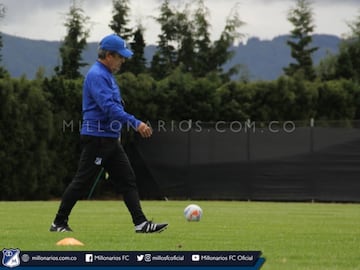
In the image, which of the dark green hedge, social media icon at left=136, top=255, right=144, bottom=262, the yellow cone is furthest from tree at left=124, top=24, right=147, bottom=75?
social media icon at left=136, top=255, right=144, bottom=262

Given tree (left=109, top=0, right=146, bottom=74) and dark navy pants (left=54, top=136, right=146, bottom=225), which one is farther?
tree (left=109, top=0, right=146, bottom=74)

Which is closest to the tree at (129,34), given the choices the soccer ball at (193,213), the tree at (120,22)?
the tree at (120,22)

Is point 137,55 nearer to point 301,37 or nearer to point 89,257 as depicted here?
point 301,37

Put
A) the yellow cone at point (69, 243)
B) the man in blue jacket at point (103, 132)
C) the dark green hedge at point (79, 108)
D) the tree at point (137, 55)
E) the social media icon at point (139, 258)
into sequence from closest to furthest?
the social media icon at point (139, 258)
the yellow cone at point (69, 243)
the man in blue jacket at point (103, 132)
the dark green hedge at point (79, 108)
the tree at point (137, 55)

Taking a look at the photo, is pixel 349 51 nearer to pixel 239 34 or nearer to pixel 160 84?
pixel 239 34

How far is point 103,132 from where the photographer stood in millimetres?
9812

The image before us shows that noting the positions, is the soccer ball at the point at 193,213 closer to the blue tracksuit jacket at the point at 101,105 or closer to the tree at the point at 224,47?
the blue tracksuit jacket at the point at 101,105

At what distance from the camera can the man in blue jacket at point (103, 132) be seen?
974cm

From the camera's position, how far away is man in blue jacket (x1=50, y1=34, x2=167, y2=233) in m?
9.74

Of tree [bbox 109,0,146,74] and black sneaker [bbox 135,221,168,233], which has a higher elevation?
tree [bbox 109,0,146,74]

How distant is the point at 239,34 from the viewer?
41.4 m

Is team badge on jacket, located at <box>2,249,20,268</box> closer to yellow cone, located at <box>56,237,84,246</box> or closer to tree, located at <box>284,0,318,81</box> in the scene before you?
yellow cone, located at <box>56,237,84,246</box>

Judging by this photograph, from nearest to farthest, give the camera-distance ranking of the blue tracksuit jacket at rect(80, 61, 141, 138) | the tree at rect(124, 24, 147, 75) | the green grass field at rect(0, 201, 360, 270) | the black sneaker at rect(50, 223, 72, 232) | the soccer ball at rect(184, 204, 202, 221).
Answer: the green grass field at rect(0, 201, 360, 270) → the blue tracksuit jacket at rect(80, 61, 141, 138) → the black sneaker at rect(50, 223, 72, 232) → the soccer ball at rect(184, 204, 202, 221) → the tree at rect(124, 24, 147, 75)

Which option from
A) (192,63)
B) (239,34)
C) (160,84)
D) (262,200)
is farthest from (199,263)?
(239,34)
